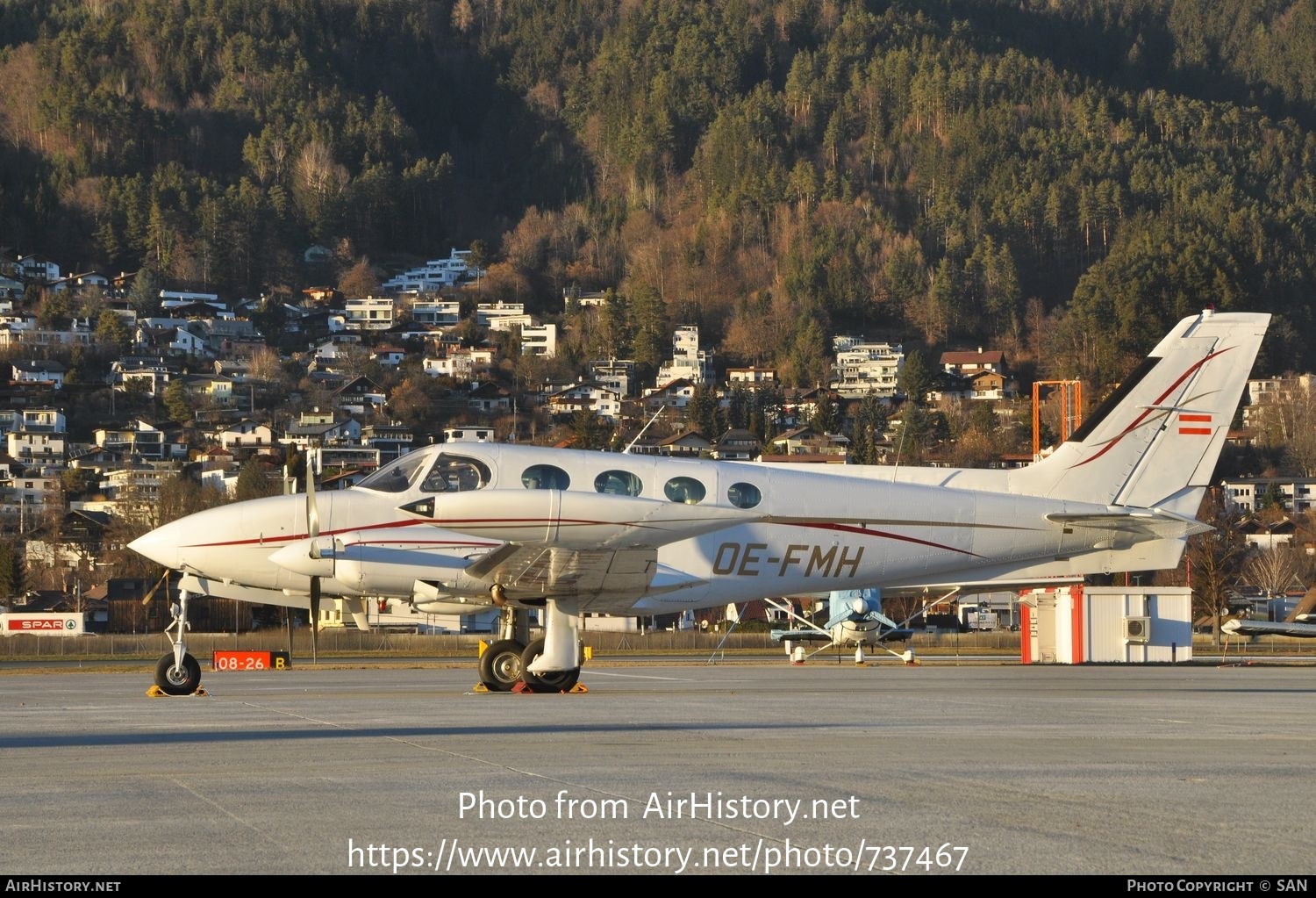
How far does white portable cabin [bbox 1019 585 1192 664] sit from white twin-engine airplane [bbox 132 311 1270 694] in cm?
1656

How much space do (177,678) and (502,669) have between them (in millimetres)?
4576

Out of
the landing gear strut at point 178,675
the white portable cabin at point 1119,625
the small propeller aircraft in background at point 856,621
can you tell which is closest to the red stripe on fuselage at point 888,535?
the landing gear strut at point 178,675

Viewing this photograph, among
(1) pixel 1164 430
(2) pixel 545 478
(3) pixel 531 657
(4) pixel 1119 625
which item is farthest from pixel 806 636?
(2) pixel 545 478

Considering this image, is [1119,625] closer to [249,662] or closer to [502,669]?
[249,662]

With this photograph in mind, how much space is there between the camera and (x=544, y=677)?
78.9ft

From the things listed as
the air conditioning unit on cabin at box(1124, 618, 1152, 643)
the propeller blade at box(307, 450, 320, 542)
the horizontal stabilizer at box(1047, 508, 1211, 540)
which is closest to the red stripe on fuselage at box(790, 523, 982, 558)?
the horizontal stabilizer at box(1047, 508, 1211, 540)

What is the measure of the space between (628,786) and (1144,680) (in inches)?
814

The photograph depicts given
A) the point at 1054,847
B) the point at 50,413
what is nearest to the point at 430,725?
the point at 1054,847

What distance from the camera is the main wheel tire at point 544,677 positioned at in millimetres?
24000

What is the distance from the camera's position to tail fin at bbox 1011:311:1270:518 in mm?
26000

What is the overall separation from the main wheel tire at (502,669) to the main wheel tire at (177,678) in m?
4.08

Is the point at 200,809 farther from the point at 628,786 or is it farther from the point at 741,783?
the point at 741,783

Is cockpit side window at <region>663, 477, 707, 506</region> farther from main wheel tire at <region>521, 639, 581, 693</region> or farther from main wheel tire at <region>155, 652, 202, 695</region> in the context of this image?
main wheel tire at <region>155, 652, 202, 695</region>

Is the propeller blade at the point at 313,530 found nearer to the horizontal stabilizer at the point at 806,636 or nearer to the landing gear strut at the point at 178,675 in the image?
the landing gear strut at the point at 178,675
